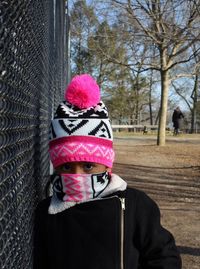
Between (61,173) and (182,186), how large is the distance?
8.46m

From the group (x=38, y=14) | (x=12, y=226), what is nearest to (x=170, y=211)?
(x=38, y=14)

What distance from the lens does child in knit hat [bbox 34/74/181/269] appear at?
6.77 ft

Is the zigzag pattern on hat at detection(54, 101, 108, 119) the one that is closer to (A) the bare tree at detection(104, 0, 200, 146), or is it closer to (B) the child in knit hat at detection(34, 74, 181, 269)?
(B) the child in knit hat at detection(34, 74, 181, 269)

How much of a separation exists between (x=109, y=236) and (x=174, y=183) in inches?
349

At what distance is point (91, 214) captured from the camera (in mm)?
2076

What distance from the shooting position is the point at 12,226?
6.25 ft

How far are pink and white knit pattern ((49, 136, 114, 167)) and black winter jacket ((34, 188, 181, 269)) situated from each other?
0.18m

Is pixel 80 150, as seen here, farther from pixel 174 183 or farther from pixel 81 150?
pixel 174 183

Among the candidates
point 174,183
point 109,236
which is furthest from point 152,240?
point 174,183

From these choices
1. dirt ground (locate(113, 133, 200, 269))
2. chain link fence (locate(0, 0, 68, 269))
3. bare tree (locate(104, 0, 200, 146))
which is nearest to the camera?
chain link fence (locate(0, 0, 68, 269))

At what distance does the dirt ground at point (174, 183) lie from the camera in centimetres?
618

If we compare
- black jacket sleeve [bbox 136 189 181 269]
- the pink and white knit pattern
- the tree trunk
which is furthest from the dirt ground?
the pink and white knit pattern

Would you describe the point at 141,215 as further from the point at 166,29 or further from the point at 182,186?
the point at 166,29

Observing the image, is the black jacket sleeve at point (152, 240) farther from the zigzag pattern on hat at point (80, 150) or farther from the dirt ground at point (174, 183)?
the dirt ground at point (174, 183)
